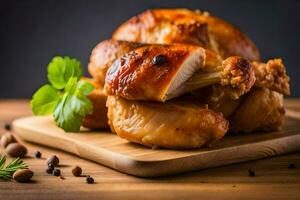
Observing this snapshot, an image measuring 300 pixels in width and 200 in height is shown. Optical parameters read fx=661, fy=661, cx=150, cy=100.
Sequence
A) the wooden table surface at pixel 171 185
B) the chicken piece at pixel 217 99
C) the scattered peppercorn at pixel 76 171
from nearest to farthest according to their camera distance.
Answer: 1. the wooden table surface at pixel 171 185
2. the scattered peppercorn at pixel 76 171
3. the chicken piece at pixel 217 99

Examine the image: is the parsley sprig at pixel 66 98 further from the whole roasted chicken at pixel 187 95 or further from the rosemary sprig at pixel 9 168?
the rosemary sprig at pixel 9 168

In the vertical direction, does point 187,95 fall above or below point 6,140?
above

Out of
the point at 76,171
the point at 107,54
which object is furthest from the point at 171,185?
the point at 107,54

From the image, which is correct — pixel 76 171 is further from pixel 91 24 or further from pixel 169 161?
pixel 91 24

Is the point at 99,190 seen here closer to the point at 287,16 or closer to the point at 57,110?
the point at 57,110

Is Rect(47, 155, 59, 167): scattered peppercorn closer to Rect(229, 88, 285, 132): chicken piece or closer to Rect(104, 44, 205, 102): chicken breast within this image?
Rect(104, 44, 205, 102): chicken breast

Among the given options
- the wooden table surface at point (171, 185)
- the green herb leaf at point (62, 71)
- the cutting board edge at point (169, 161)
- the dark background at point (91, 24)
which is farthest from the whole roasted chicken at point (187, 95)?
the dark background at point (91, 24)
